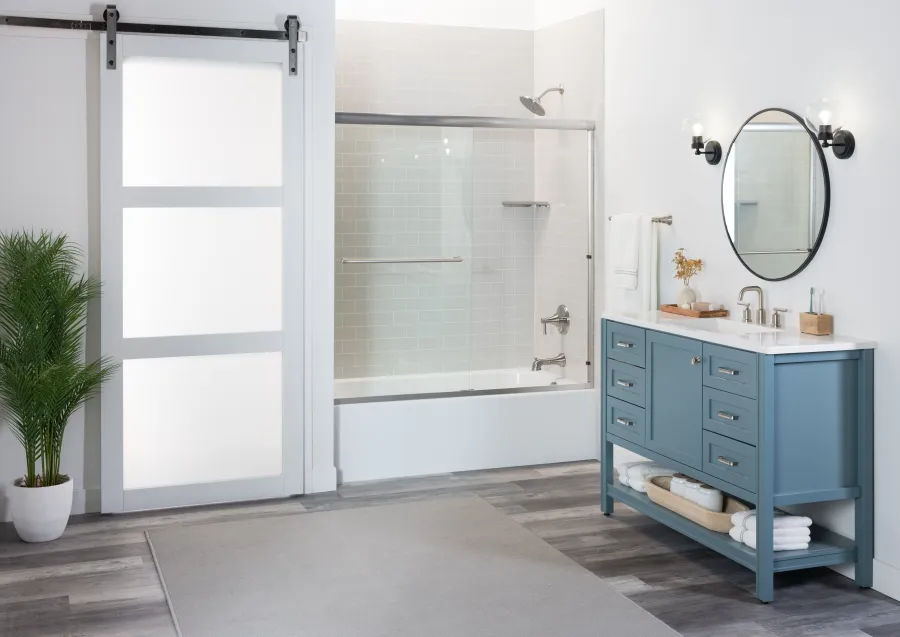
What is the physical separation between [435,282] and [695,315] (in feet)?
4.45

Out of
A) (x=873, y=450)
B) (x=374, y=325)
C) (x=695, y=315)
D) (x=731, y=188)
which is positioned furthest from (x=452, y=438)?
(x=873, y=450)

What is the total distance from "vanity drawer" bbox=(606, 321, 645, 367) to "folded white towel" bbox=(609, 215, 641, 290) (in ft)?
1.86

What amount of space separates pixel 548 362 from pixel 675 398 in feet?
5.10

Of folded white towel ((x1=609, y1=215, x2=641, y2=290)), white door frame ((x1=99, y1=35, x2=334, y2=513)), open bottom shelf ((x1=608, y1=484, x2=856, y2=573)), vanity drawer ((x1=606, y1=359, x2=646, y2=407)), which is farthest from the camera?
folded white towel ((x1=609, y1=215, x2=641, y2=290))

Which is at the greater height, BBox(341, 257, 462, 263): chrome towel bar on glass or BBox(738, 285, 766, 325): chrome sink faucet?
BBox(341, 257, 462, 263): chrome towel bar on glass

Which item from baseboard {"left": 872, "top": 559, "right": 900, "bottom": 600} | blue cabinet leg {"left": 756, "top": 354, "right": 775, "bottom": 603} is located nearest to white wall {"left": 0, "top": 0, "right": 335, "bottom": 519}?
blue cabinet leg {"left": 756, "top": 354, "right": 775, "bottom": 603}

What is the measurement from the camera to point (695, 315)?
4121mm

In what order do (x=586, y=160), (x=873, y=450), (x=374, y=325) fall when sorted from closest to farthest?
(x=873, y=450), (x=374, y=325), (x=586, y=160)

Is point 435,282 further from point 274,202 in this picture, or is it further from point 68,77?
point 68,77

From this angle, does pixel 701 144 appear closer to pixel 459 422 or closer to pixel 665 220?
pixel 665 220

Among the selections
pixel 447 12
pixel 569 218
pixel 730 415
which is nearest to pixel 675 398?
pixel 730 415

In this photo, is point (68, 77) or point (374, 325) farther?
point (374, 325)

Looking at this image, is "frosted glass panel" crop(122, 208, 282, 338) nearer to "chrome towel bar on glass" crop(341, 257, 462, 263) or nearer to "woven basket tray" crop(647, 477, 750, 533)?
"chrome towel bar on glass" crop(341, 257, 462, 263)

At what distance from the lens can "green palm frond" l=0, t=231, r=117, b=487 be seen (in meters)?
3.86
